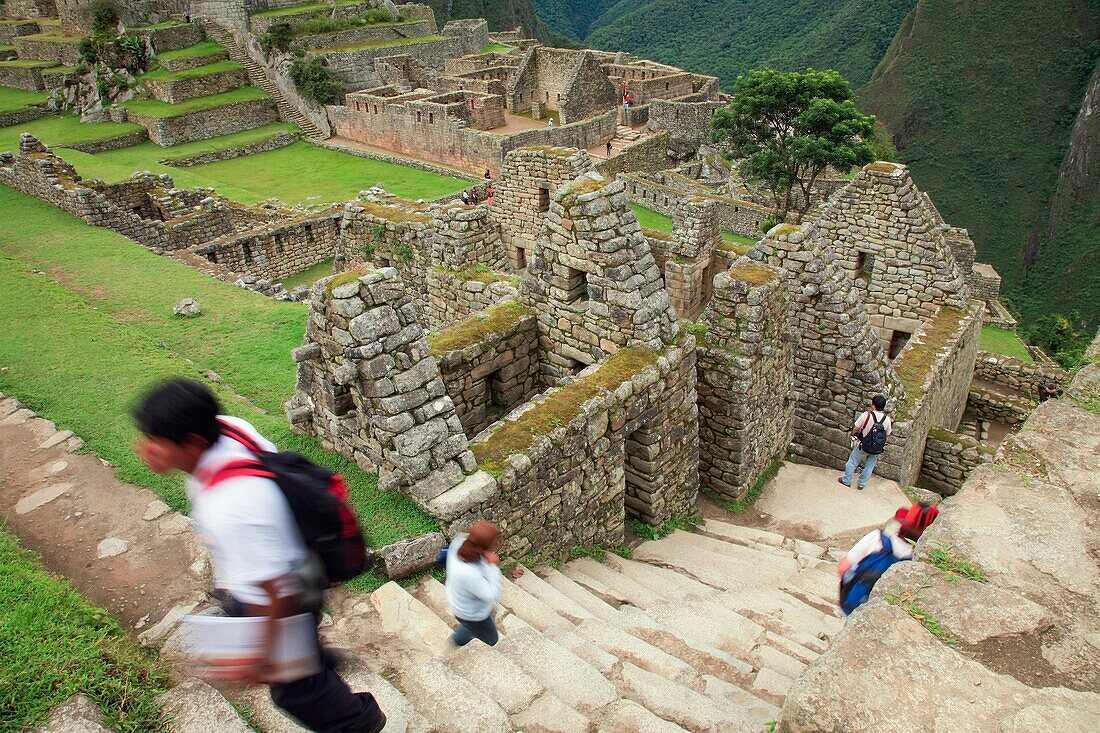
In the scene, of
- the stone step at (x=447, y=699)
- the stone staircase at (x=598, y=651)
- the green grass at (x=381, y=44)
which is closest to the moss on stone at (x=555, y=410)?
the stone staircase at (x=598, y=651)

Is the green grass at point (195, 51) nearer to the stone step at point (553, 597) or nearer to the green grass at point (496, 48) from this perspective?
the green grass at point (496, 48)

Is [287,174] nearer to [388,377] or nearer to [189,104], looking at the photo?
[189,104]

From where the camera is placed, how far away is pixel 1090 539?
3.73 m

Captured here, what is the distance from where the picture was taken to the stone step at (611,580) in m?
5.77

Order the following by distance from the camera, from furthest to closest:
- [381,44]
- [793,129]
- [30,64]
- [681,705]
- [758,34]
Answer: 1. [758,34]
2. [381,44]
3. [30,64]
4. [793,129]
5. [681,705]

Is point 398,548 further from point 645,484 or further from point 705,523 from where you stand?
point 705,523

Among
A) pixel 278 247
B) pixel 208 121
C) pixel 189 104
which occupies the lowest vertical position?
pixel 278 247

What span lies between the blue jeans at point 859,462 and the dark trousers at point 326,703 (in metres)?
6.55

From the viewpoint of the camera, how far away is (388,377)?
510 centimetres

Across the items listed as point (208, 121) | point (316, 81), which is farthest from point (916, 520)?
point (316, 81)

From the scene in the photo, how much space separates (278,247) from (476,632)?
1614 cm

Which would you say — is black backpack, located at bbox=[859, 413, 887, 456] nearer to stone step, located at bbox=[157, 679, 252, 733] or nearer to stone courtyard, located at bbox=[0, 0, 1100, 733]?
stone courtyard, located at bbox=[0, 0, 1100, 733]

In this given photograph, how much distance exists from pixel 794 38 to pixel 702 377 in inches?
4673

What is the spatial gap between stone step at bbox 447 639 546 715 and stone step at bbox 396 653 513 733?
10 centimetres
